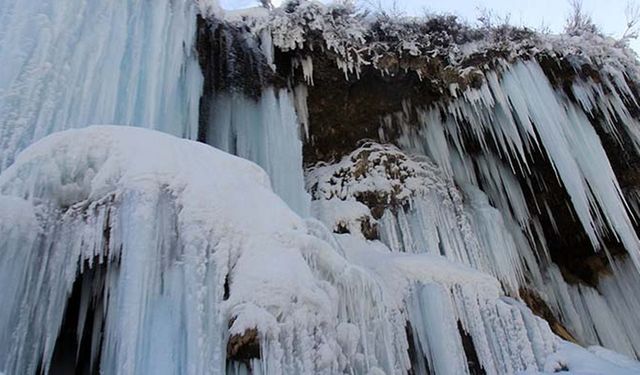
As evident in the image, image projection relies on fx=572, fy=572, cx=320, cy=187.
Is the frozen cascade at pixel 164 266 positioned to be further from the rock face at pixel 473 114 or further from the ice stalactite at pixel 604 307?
the ice stalactite at pixel 604 307

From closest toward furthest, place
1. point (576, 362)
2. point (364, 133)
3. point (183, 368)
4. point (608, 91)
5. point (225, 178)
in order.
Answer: point (183, 368)
point (225, 178)
point (576, 362)
point (608, 91)
point (364, 133)

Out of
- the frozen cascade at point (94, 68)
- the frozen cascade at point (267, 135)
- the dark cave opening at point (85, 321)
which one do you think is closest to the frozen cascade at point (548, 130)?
the frozen cascade at point (267, 135)

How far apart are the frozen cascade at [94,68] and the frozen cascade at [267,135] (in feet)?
2.13

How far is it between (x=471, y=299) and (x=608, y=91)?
4.66 m

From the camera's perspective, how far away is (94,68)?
5980 millimetres

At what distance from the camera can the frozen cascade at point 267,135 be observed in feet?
23.9

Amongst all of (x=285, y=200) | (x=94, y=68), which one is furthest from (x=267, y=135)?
(x=94, y=68)

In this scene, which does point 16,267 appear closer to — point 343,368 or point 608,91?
point 343,368

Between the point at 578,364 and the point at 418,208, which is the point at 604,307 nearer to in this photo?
the point at 418,208

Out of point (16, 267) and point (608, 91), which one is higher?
point (608, 91)

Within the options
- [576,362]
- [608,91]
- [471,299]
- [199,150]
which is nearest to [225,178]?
[199,150]

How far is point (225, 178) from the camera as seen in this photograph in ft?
13.3

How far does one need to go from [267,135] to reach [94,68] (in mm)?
2346

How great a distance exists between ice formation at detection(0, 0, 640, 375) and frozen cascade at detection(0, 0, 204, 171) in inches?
0.9
